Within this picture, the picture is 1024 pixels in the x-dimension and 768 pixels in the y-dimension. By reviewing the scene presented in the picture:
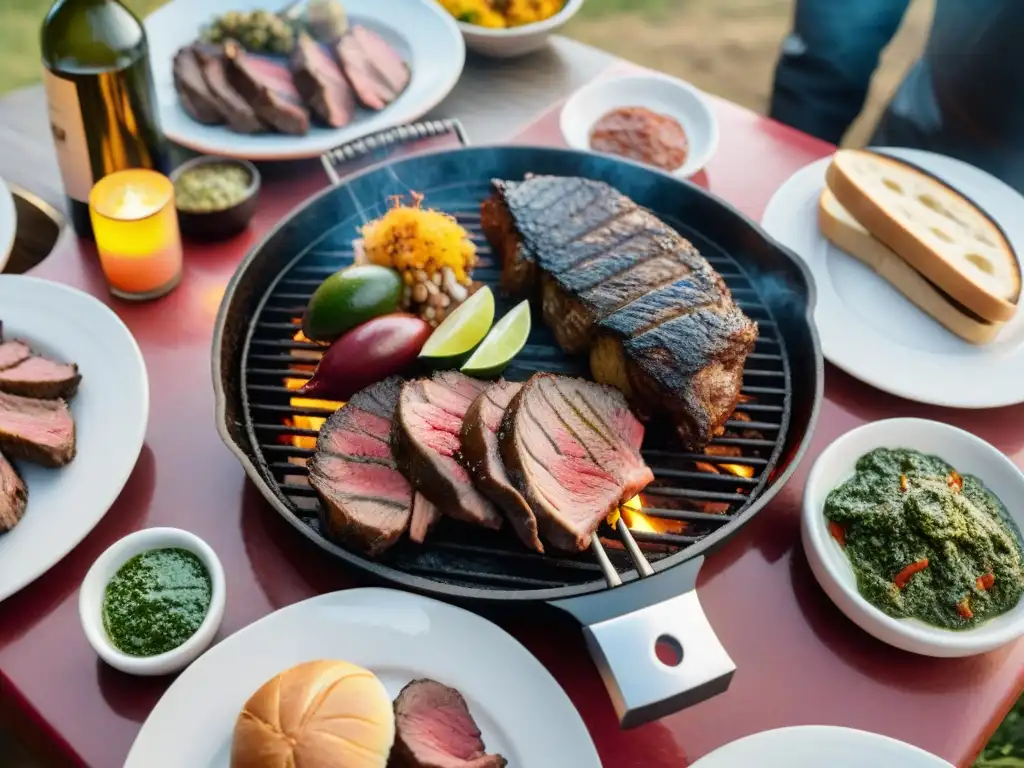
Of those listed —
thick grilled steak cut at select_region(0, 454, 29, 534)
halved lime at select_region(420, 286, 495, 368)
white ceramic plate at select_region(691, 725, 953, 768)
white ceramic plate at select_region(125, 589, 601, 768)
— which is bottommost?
white ceramic plate at select_region(691, 725, 953, 768)

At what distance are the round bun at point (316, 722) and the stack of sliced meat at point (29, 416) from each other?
117 cm

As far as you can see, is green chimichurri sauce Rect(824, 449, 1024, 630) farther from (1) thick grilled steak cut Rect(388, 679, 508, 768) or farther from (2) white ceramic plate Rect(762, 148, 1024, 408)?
(1) thick grilled steak cut Rect(388, 679, 508, 768)

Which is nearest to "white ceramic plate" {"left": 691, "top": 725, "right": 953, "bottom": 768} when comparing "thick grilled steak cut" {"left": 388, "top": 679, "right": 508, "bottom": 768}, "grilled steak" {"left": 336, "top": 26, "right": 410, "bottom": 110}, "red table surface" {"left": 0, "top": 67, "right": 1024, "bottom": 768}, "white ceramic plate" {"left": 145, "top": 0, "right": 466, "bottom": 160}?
"red table surface" {"left": 0, "top": 67, "right": 1024, "bottom": 768}

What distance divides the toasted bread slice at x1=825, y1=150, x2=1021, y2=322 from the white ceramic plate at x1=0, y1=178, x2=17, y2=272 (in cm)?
361

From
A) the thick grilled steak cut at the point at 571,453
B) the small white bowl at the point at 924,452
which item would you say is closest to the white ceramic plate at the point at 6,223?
the thick grilled steak cut at the point at 571,453

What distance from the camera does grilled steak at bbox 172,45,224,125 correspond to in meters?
4.28

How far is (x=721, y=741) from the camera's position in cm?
260

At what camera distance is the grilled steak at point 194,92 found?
4277 mm

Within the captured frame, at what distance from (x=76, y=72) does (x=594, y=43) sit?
228 inches

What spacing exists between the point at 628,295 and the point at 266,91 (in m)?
2.18

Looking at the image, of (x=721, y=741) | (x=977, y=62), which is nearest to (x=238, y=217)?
(x=721, y=741)

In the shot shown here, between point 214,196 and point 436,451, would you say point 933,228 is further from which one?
point 214,196

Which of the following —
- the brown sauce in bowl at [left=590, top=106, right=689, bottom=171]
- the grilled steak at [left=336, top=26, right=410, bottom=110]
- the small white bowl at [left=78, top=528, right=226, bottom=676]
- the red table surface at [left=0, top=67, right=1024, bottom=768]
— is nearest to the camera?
the small white bowl at [left=78, top=528, right=226, bottom=676]

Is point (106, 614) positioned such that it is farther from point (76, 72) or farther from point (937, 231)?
point (937, 231)
